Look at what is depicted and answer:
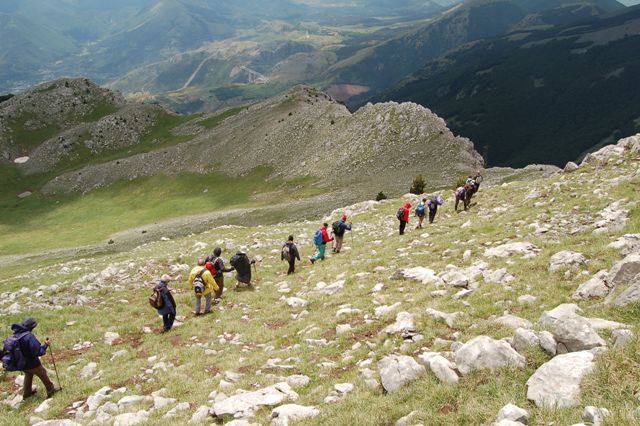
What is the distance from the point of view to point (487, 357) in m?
8.57

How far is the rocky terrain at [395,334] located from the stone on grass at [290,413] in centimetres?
3

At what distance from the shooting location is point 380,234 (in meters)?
32.2

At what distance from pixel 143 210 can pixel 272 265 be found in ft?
216

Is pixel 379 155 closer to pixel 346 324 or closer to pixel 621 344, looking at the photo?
pixel 346 324

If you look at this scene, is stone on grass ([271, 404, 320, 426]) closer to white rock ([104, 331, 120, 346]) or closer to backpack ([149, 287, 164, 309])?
backpack ([149, 287, 164, 309])

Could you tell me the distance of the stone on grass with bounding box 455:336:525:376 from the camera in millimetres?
8406

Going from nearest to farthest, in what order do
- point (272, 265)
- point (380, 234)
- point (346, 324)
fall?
1. point (346, 324)
2. point (272, 265)
3. point (380, 234)

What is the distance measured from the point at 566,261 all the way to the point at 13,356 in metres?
18.0

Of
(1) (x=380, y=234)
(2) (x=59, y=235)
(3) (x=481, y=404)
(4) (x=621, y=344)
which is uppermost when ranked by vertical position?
(4) (x=621, y=344)

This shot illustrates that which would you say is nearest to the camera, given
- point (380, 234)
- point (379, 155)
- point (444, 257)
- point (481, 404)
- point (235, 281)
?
point (481, 404)

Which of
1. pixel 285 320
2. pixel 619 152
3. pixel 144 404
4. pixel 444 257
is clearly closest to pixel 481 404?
pixel 144 404

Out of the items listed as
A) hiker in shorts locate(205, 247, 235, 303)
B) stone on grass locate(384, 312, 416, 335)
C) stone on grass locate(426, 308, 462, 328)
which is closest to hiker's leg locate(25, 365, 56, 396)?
hiker in shorts locate(205, 247, 235, 303)

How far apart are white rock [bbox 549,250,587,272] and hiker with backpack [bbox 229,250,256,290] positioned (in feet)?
49.0

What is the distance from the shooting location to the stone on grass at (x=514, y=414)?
21.5 feet
